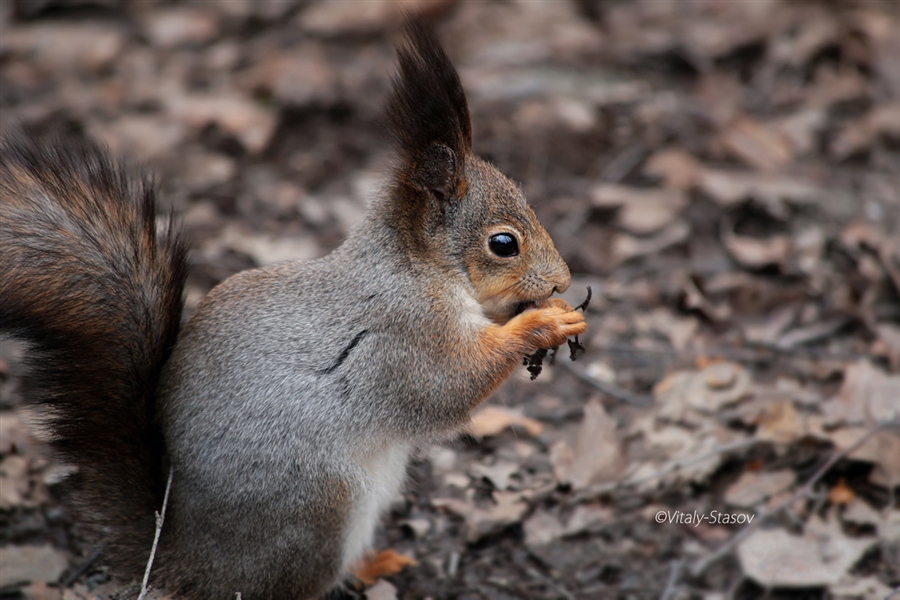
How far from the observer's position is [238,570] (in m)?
2.39

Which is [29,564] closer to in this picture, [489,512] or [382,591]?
[382,591]

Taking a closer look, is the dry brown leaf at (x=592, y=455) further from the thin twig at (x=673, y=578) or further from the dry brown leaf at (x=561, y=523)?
the thin twig at (x=673, y=578)

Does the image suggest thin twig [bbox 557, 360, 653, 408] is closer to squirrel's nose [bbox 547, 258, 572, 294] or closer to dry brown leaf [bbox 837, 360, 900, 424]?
dry brown leaf [bbox 837, 360, 900, 424]

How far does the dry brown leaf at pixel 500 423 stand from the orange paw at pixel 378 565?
61 centimetres

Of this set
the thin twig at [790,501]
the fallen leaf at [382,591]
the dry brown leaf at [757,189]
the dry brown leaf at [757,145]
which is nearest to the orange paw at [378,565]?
the fallen leaf at [382,591]

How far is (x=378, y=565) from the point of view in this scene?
286 cm

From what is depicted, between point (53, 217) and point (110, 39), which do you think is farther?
point (110, 39)

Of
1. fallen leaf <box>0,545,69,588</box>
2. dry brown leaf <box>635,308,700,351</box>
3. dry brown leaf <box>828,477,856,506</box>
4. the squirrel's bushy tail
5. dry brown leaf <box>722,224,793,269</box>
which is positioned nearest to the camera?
the squirrel's bushy tail

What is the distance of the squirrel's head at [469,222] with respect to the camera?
2.54 meters

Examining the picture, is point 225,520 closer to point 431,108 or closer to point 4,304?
point 4,304

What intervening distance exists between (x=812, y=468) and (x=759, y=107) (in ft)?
8.51

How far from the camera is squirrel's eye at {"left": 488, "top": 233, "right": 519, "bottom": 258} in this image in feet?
8.52

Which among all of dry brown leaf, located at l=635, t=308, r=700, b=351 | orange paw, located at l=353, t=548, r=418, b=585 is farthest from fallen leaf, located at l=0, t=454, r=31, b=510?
dry brown leaf, located at l=635, t=308, r=700, b=351

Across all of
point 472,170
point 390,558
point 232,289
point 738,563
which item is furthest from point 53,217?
point 738,563
